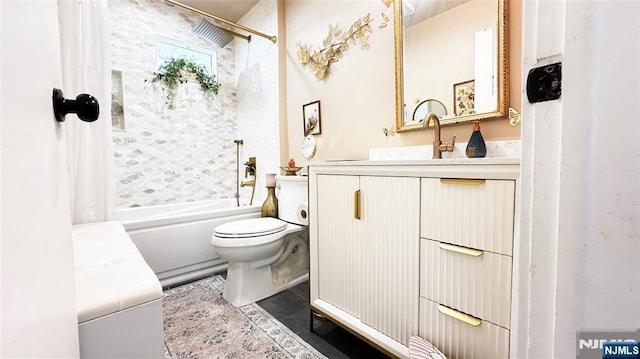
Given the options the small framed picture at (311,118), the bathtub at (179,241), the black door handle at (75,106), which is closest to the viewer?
the black door handle at (75,106)

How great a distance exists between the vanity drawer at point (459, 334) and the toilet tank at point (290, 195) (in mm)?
1146

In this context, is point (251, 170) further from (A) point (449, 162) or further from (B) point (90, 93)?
(A) point (449, 162)

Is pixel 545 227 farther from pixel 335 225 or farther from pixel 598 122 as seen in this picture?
pixel 335 225

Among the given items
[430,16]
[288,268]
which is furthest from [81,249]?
[430,16]

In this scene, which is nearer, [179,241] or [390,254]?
[390,254]

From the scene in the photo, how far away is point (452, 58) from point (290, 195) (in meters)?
1.40

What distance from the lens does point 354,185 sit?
46.9 inches

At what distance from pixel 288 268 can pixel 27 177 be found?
1.88 metres

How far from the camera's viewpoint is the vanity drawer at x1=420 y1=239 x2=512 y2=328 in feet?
2.59

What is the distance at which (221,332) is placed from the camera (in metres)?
1.41

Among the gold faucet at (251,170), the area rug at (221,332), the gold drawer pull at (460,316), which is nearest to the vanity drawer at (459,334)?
the gold drawer pull at (460,316)

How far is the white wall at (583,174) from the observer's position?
1.07ft

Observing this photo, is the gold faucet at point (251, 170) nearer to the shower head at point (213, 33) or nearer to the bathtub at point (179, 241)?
the bathtub at point (179, 241)

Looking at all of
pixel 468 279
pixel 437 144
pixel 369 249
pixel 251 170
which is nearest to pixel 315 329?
pixel 369 249
